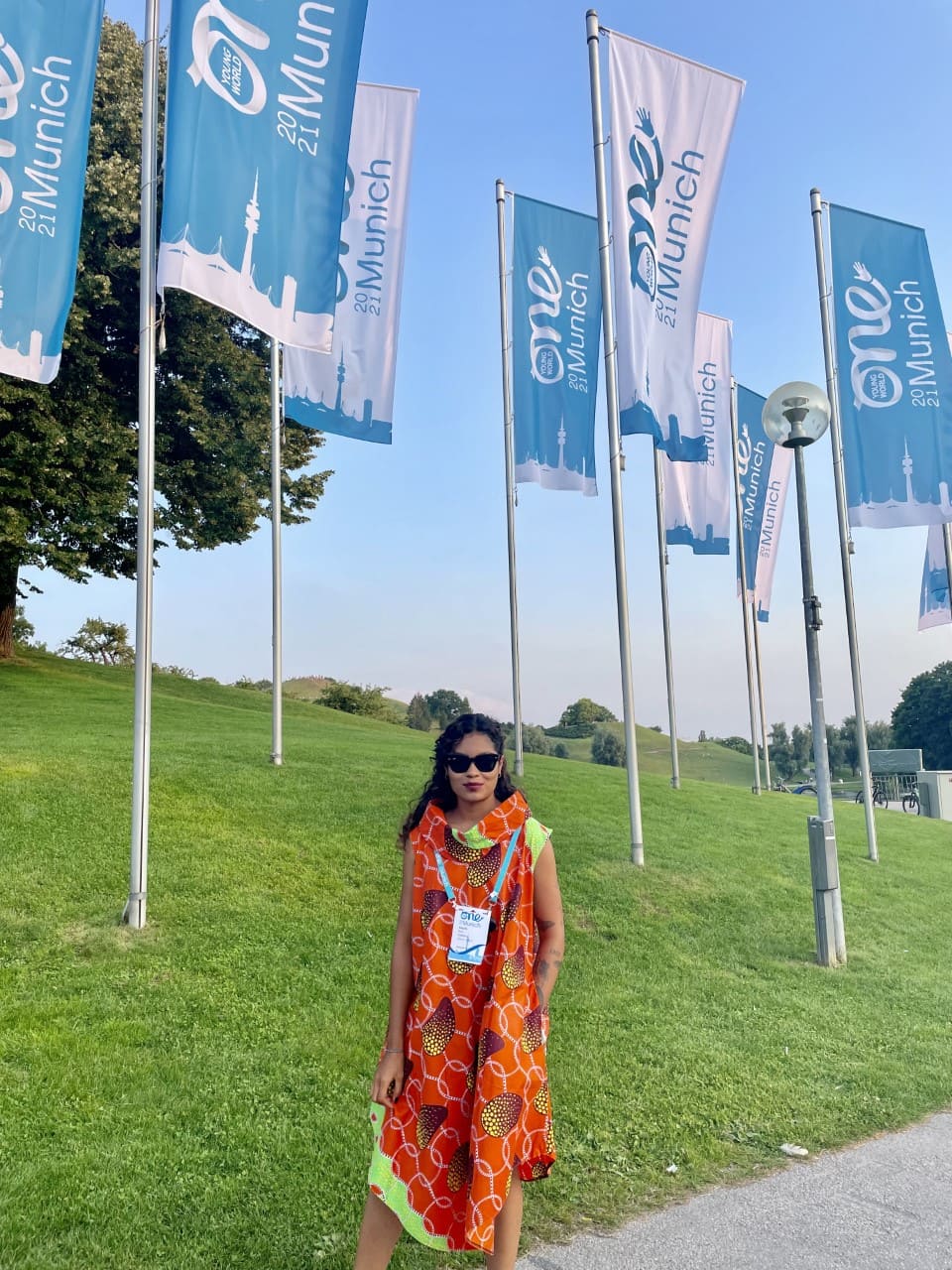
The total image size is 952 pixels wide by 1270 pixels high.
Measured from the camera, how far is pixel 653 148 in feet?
34.1

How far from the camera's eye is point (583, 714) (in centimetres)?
8400

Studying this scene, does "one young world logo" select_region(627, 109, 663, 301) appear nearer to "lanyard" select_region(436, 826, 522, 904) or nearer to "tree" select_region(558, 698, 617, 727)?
"lanyard" select_region(436, 826, 522, 904)

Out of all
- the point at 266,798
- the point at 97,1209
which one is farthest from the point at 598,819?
the point at 97,1209

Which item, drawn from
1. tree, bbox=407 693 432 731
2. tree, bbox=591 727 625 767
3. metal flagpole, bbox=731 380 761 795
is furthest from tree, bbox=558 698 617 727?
metal flagpole, bbox=731 380 761 795

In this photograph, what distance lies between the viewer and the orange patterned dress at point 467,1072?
268 centimetres

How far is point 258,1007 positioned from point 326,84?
745 centimetres

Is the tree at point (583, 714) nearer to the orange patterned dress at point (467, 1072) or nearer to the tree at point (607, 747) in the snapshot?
the tree at point (607, 747)

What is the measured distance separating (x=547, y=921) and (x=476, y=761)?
1.85 ft

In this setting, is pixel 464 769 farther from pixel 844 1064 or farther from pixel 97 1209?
pixel 844 1064

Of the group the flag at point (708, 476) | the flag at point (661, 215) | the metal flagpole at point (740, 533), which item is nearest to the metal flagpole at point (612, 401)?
the flag at point (661, 215)

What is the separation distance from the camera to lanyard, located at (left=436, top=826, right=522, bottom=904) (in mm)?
2820

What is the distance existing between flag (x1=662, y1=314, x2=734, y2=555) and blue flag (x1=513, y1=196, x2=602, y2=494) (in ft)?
13.4

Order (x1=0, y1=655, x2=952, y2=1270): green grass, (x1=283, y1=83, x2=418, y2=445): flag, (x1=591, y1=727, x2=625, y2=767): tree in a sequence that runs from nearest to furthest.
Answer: (x1=0, y1=655, x2=952, y2=1270): green grass, (x1=283, y1=83, x2=418, y2=445): flag, (x1=591, y1=727, x2=625, y2=767): tree

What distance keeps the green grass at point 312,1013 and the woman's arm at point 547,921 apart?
4.62ft
